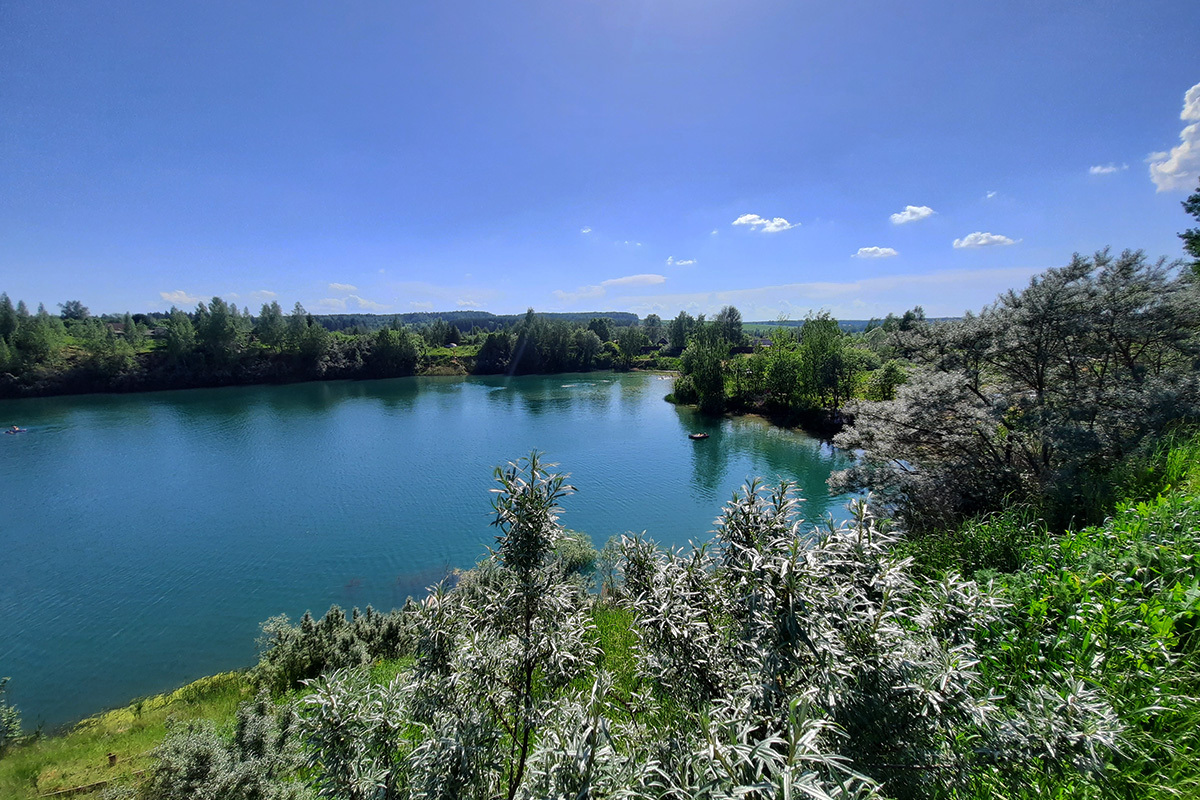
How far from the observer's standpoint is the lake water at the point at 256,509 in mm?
14000

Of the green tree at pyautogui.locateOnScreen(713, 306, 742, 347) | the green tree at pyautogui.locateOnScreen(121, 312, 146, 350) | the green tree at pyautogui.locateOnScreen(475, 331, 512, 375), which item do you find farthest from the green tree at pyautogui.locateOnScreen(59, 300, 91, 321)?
the green tree at pyautogui.locateOnScreen(713, 306, 742, 347)

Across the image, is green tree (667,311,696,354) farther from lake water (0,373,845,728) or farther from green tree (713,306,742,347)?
lake water (0,373,845,728)

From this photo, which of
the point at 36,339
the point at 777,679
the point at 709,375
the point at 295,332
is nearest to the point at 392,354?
the point at 295,332

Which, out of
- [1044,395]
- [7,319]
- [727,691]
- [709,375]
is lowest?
[709,375]

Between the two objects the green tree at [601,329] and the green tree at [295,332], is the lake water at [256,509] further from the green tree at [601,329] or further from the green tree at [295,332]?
the green tree at [601,329]

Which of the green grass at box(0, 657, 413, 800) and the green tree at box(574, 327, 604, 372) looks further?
the green tree at box(574, 327, 604, 372)

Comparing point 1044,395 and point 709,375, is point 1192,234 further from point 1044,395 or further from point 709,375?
point 709,375

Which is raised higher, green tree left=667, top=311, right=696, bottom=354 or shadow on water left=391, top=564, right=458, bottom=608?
green tree left=667, top=311, right=696, bottom=354

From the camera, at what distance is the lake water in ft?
45.9

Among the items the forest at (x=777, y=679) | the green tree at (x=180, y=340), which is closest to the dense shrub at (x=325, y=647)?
the forest at (x=777, y=679)

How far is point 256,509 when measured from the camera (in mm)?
24031

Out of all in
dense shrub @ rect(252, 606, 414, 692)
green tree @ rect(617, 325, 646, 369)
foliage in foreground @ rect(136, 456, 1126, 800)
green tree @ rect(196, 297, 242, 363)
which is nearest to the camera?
foliage in foreground @ rect(136, 456, 1126, 800)

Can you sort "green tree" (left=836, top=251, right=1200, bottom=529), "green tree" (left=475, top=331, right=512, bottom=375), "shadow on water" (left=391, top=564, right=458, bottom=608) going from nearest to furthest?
"green tree" (left=836, top=251, right=1200, bottom=529), "shadow on water" (left=391, top=564, right=458, bottom=608), "green tree" (left=475, top=331, right=512, bottom=375)

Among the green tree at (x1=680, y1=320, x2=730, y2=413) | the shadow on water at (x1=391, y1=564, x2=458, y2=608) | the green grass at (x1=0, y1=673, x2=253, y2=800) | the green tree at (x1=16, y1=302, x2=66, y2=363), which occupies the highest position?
the green tree at (x1=16, y1=302, x2=66, y2=363)
